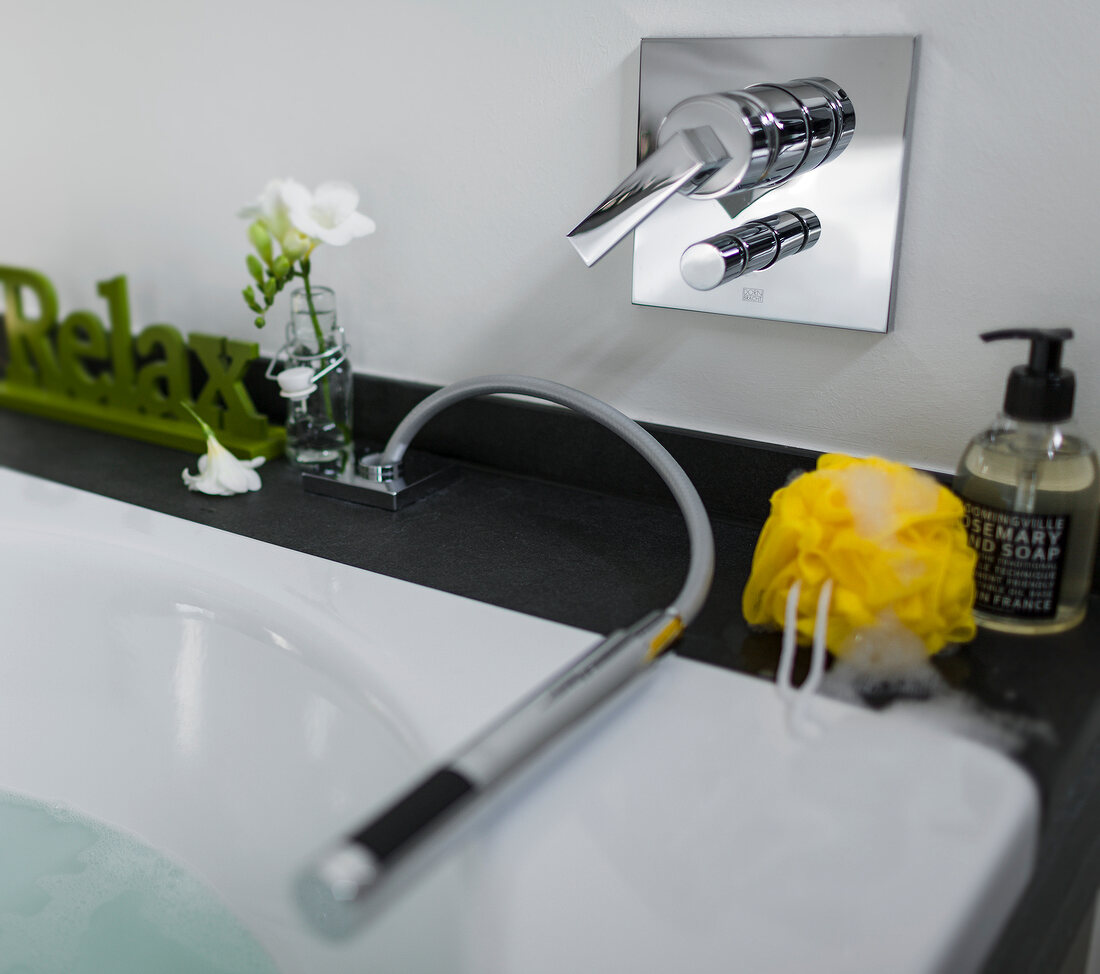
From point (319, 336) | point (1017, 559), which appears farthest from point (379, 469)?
point (1017, 559)

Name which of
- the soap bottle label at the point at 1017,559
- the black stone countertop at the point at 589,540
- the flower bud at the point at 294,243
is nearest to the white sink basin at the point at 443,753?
the black stone countertop at the point at 589,540

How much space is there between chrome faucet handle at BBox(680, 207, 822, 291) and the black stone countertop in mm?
179

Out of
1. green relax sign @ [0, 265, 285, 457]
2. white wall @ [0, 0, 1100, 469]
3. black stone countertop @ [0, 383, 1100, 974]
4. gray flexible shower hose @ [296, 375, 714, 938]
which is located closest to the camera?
gray flexible shower hose @ [296, 375, 714, 938]

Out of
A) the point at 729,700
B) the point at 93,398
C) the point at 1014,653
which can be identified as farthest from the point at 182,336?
the point at 1014,653

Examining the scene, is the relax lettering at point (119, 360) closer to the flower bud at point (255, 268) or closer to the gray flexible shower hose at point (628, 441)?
the flower bud at point (255, 268)

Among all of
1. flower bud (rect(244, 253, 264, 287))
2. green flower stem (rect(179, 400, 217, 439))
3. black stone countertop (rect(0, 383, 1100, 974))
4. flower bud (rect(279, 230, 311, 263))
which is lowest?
black stone countertop (rect(0, 383, 1100, 974))

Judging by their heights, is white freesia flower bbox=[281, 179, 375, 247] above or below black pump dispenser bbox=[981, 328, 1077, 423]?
above

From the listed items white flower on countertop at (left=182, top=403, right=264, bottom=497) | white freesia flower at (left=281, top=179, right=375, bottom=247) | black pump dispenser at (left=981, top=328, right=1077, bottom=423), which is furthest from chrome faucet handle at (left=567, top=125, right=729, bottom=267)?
white flower on countertop at (left=182, top=403, right=264, bottom=497)

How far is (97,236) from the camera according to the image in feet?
4.00

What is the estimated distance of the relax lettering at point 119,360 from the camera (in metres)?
1.07

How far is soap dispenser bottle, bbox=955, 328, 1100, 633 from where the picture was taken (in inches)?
26.4

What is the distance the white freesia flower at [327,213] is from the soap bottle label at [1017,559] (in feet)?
1.79

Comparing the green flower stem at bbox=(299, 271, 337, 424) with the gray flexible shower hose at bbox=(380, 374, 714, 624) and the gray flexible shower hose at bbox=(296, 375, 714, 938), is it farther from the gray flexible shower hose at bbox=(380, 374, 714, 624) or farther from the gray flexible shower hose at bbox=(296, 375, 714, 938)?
the gray flexible shower hose at bbox=(296, 375, 714, 938)

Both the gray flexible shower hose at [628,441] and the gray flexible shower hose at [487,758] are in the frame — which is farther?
the gray flexible shower hose at [628,441]
